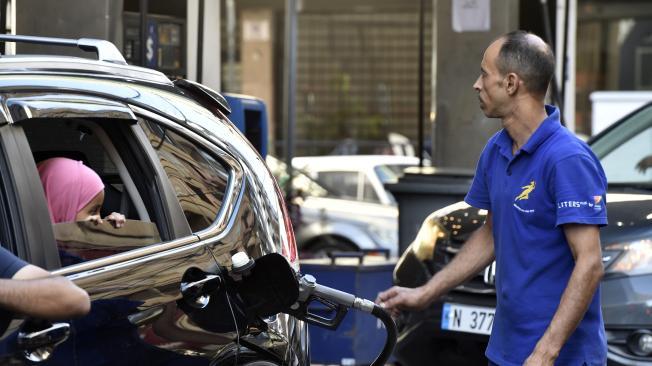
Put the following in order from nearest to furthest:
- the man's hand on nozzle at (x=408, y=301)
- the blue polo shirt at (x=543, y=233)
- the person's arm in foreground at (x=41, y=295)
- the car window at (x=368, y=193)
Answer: the person's arm in foreground at (x=41, y=295)
the blue polo shirt at (x=543, y=233)
the man's hand on nozzle at (x=408, y=301)
the car window at (x=368, y=193)

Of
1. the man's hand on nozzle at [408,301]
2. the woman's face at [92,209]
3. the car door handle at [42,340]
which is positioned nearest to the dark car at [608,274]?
the man's hand on nozzle at [408,301]

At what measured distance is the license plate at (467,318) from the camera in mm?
5918

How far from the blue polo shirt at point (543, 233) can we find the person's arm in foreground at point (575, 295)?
58 mm

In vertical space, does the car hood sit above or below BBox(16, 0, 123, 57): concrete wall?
below

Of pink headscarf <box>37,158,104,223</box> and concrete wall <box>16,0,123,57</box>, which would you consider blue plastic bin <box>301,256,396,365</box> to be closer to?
concrete wall <box>16,0,123,57</box>

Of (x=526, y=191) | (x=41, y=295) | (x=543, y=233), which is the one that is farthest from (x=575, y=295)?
(x=41, y=295)

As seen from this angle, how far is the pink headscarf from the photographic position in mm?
3834

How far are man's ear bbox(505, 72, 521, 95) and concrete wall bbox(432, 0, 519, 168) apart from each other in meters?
6.96

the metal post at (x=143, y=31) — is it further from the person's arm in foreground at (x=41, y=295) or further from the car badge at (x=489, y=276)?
the person's arm in foreground at (x=41, y=295)

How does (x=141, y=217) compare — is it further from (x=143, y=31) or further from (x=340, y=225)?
(x=340, y=225)

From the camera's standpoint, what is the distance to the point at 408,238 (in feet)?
27.3

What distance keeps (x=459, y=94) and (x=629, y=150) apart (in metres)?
4.04

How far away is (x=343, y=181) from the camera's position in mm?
13930

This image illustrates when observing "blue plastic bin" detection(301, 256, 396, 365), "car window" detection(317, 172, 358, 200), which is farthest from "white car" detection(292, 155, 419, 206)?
"blue plastic bin" detection(301, 256, 396, 365)
